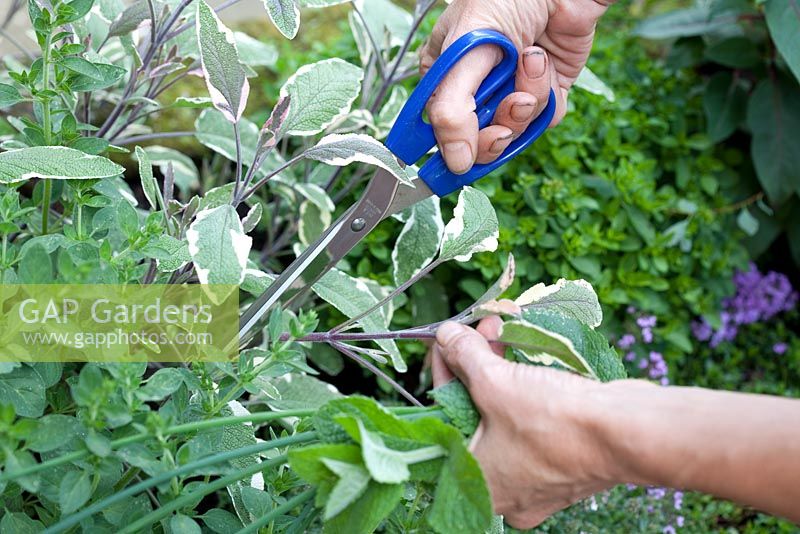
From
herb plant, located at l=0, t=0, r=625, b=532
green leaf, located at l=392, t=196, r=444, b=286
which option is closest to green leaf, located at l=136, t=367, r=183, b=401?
herb plant, located at l=0, t=0, r=625, b=532

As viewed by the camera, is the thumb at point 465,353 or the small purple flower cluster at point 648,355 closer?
the thumb at point 465,353

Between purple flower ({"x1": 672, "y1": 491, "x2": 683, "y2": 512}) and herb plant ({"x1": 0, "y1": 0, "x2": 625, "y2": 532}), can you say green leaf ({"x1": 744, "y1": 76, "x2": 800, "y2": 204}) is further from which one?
herb plant ({"x1": 0, "y1": 0, "x2": 625, "y2": 532})

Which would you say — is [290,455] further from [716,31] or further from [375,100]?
[716,31]

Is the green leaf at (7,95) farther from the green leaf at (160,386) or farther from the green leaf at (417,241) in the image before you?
the green leaf at (417,241)

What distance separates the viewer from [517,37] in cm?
101

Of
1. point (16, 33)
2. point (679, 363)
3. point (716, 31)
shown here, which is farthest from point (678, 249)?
point (16, 33)

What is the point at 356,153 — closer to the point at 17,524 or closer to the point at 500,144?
the point at 500,144

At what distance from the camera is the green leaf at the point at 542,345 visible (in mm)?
669

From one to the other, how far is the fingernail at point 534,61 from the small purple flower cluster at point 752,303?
98 centimetres

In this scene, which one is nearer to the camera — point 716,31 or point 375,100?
point 375,100

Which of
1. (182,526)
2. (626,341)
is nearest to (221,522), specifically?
(182,526)

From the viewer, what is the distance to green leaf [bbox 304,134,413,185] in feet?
2.64

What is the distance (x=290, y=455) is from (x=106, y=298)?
244 mm

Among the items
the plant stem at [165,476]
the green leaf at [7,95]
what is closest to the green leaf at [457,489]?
the plant stem at [165,476]
